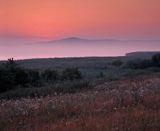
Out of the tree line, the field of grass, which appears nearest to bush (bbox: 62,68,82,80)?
the tree line

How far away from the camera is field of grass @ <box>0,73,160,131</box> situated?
395 inches

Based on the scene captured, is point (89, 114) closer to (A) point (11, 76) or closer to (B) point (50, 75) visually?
(A) point (11, 76)

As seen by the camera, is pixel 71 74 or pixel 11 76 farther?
pixel 71 74

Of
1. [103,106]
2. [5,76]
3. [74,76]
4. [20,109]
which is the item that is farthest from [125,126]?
[74,76]

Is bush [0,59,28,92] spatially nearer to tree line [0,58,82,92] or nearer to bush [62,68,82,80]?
tree line [0,58,82,92]

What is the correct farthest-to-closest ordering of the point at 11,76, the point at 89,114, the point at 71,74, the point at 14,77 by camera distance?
the point at 71,74 < the point at 14,77 < the point at 11,76 < the point at 89,114

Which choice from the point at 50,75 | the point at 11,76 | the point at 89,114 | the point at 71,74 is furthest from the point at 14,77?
the point at 89,114

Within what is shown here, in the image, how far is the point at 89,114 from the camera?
11.8 m

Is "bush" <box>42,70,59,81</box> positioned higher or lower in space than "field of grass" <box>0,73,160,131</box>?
lower

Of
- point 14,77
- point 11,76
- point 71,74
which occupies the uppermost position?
point 11,76

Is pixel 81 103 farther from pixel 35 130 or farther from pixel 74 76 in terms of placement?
pixel 74 76

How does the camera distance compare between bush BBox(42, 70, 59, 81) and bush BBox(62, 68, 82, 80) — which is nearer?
bush BBox(42, 70, 59, 81)

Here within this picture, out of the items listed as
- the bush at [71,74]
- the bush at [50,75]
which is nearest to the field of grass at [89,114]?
the bush at [50,75]

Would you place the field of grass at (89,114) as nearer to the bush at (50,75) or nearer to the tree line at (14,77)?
the tree line at (14,77)
